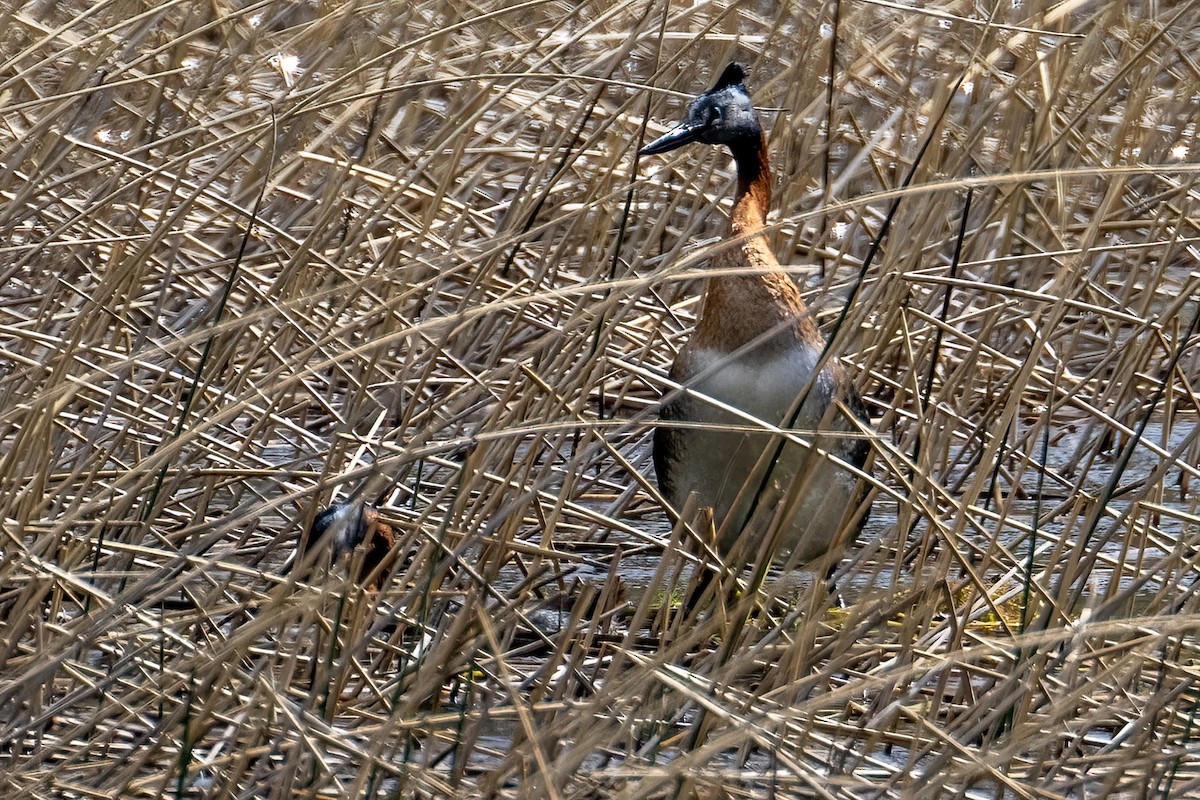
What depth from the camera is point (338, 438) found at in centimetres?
349

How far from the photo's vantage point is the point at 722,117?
4137 mm

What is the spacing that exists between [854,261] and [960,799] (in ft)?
8.39

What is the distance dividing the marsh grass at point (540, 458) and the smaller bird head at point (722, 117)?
4.4 inches

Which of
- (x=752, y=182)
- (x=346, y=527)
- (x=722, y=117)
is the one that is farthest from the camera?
(x=752, y=182)

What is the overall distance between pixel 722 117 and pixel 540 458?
1183 millimetres

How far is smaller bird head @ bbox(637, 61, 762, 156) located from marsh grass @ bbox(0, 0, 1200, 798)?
11cm

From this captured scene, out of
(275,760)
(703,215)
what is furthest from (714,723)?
(703,215)

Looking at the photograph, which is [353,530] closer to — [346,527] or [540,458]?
[346,527]

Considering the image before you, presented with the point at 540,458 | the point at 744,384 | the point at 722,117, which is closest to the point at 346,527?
the point at 744,384

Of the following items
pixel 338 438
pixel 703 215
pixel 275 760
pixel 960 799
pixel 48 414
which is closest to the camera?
pixel 960 799

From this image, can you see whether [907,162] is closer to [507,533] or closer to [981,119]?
[981,119]

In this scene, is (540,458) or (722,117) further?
(540,458)

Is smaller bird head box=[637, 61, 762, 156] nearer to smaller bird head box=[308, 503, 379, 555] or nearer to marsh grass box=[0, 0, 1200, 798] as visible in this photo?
marsh grass box=[0, 0, 1200, 798]

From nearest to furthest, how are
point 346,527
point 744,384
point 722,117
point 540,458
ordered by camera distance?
point 346,527
point 744,384
point 722,117
point 540,458
